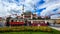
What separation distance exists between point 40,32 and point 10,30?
649mm

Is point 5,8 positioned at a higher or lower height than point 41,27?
higher

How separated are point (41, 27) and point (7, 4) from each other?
2.92ft

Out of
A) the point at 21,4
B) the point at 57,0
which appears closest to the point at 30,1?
the point at 21,4

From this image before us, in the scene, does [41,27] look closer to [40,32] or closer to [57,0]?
[40,32]

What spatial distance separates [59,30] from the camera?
6219 mm

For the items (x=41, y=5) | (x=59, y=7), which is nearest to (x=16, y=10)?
(x=41, y=5)

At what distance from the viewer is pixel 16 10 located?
6.24 m

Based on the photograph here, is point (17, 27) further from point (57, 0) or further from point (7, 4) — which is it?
point (57, 0)

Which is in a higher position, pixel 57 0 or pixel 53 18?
pixel 57 0

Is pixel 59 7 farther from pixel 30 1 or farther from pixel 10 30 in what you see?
pixel 10 30

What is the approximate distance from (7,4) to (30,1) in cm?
50

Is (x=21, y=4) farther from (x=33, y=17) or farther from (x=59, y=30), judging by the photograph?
(x=59, y=30)

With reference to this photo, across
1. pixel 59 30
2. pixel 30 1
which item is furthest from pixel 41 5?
pixel 59 30

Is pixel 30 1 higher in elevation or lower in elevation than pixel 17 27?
higher
